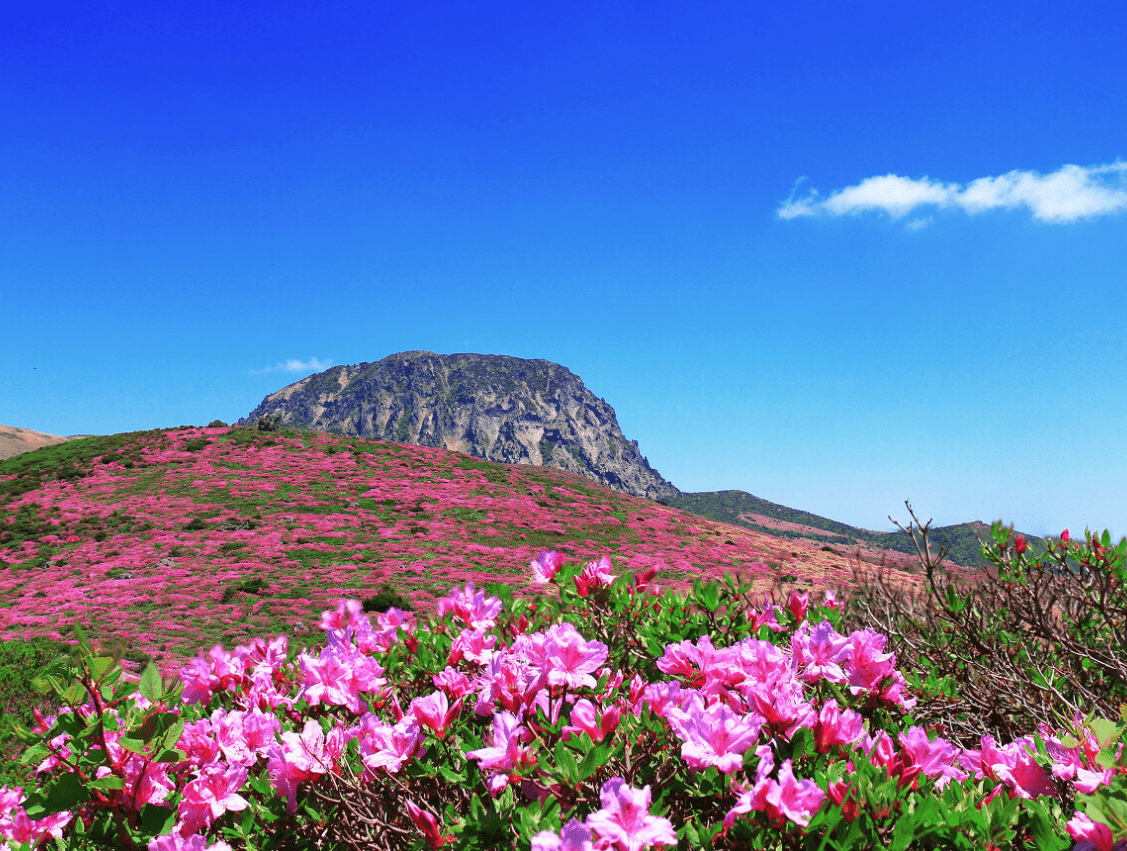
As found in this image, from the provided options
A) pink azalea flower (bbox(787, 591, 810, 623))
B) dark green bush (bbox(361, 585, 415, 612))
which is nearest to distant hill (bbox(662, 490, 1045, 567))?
dark green bush (bbox(361, 585, 415, 612))

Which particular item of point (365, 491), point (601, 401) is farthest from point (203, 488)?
point (601, 401)

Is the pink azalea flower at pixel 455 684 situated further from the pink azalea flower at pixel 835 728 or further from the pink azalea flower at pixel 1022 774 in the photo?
the pink azalea flower at pixel 1022 774

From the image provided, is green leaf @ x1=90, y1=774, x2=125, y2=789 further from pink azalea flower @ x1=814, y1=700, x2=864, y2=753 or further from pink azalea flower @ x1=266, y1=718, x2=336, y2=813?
pink azalea flower @ x1=814, y1=700, x2=864, y2=753

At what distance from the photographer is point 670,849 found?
128 centimetres

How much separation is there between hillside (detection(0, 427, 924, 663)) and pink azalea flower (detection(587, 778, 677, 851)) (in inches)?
338

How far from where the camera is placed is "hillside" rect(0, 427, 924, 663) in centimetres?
1302

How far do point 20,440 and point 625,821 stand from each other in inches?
3978

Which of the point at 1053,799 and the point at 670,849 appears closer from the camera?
the point at 670,849

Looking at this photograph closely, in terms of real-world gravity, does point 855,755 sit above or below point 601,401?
below

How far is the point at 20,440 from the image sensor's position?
7550cm

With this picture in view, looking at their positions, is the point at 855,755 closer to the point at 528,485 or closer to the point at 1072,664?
the point at 1072,664

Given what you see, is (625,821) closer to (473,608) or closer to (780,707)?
(780,707)

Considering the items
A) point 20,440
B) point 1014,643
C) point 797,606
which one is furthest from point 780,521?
point 20,440

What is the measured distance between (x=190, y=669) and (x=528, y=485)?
27838mm
